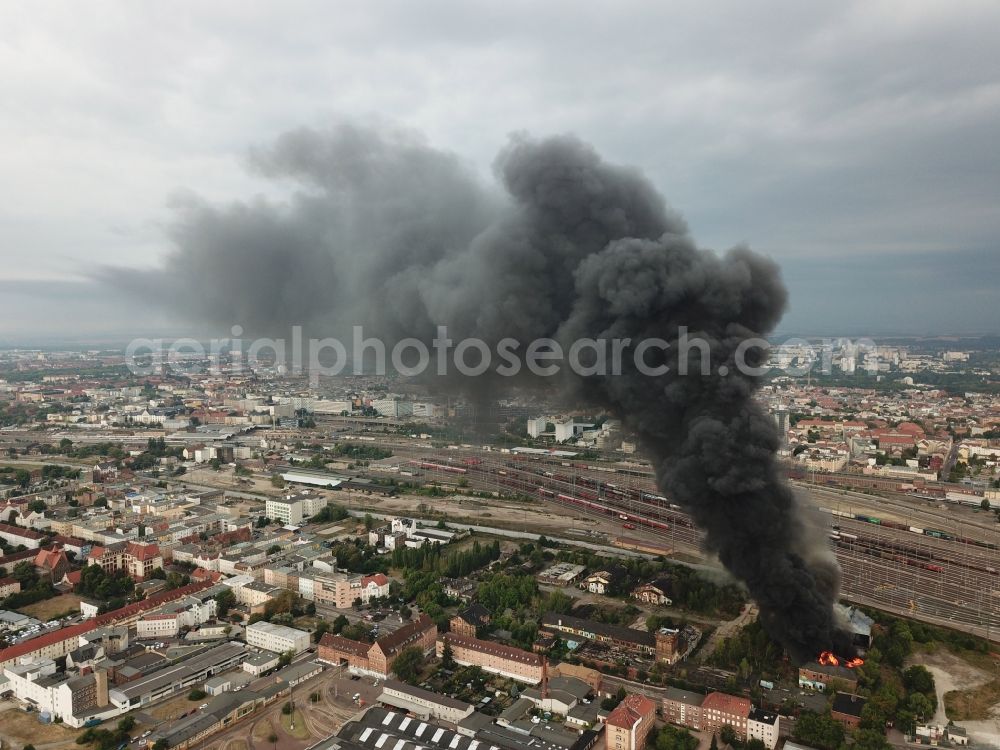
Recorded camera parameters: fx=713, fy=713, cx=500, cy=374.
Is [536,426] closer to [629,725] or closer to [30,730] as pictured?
[629,725]

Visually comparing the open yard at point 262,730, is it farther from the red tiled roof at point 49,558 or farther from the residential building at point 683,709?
the red tiled roof at point 49,558

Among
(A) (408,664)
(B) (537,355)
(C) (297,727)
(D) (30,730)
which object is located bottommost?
(D) (30,730)

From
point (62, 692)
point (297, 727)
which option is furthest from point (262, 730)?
point (62, 692)

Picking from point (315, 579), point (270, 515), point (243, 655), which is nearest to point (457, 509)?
point (270, 515)

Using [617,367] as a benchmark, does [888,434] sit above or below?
below

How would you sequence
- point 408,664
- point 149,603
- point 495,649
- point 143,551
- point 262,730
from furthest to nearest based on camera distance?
1. point 143,551
2. point 149,603
3. point 495,649
4. point 408,664
5. point 262,730

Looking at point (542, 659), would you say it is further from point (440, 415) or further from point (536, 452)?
point (440, 415)
